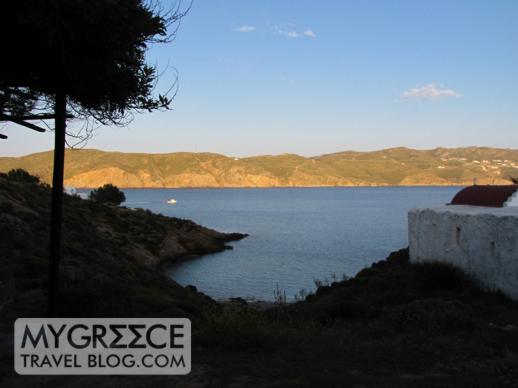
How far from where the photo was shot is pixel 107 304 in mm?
10336

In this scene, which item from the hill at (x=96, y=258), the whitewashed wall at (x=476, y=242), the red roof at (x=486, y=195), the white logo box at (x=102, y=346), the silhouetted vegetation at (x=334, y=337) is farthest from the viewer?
the red roof at (x=486, y=195)

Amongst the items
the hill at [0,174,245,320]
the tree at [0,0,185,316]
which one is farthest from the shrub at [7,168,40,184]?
the tree at [0,0,185,316]

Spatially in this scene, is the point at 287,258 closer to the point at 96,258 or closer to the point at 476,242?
the point at 96,258

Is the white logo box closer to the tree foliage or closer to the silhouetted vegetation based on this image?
the silhouetted vegetation

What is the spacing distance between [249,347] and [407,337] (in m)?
2.69

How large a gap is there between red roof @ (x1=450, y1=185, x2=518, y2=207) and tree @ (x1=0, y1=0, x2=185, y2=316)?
15.7 metres

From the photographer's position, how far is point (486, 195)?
21703 millimetres

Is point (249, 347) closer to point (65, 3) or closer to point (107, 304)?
point (107, 304)

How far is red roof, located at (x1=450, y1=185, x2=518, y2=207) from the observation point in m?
20.2

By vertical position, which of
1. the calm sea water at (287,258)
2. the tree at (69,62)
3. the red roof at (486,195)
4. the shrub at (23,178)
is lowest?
the calm sea water at (287,258)

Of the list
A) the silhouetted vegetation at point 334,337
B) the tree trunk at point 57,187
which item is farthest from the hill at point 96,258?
the tree trunk at point 57,187

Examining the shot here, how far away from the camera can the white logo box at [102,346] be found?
687 cm

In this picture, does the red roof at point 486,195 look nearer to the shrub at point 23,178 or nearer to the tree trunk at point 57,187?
the tree trunk at point 57,187

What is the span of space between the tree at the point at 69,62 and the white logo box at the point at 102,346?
53 cm
